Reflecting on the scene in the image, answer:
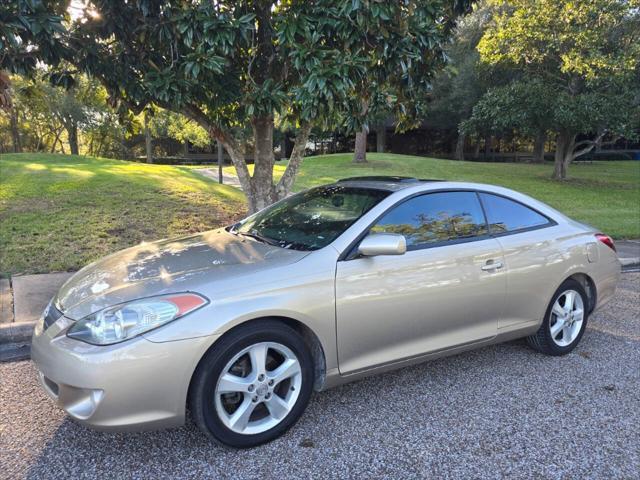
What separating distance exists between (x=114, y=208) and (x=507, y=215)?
25.5 ft

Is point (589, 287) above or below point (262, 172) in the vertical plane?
below

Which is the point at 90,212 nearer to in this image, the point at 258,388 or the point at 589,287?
the point at 258,388

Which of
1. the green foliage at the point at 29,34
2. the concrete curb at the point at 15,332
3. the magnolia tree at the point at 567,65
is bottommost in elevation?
the concrete curb at the point at 15,332

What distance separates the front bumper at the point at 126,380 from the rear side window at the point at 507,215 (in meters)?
2.47

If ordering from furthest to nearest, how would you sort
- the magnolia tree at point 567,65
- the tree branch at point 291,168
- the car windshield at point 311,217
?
the magnolia tree at point 567,65
the tree branch at point 291,168
the car windshield at point 311,217

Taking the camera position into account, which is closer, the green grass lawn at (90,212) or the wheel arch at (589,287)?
the wheel arch at (589,287)

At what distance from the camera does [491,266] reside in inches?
148

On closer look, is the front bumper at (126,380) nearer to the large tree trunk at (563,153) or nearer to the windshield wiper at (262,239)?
the windshield wiper at (262,239)

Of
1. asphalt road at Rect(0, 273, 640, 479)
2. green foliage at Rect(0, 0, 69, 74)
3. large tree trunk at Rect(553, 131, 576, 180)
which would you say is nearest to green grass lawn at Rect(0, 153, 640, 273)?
large tree trunk at Rect(553, 131, 576, 180)

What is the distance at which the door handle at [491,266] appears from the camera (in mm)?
3711

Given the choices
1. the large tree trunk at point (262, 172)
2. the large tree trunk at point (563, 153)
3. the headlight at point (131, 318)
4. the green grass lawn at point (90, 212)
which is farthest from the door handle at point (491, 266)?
the large tree trunk at point (563, 153)

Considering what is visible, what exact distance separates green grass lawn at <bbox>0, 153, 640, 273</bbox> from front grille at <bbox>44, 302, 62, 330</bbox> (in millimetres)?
3610

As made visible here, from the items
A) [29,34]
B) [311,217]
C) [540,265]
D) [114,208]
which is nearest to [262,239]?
[311,217]

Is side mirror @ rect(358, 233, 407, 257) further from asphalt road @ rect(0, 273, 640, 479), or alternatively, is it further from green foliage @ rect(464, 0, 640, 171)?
green foliage @ rect(464, 0, 640, 171)
